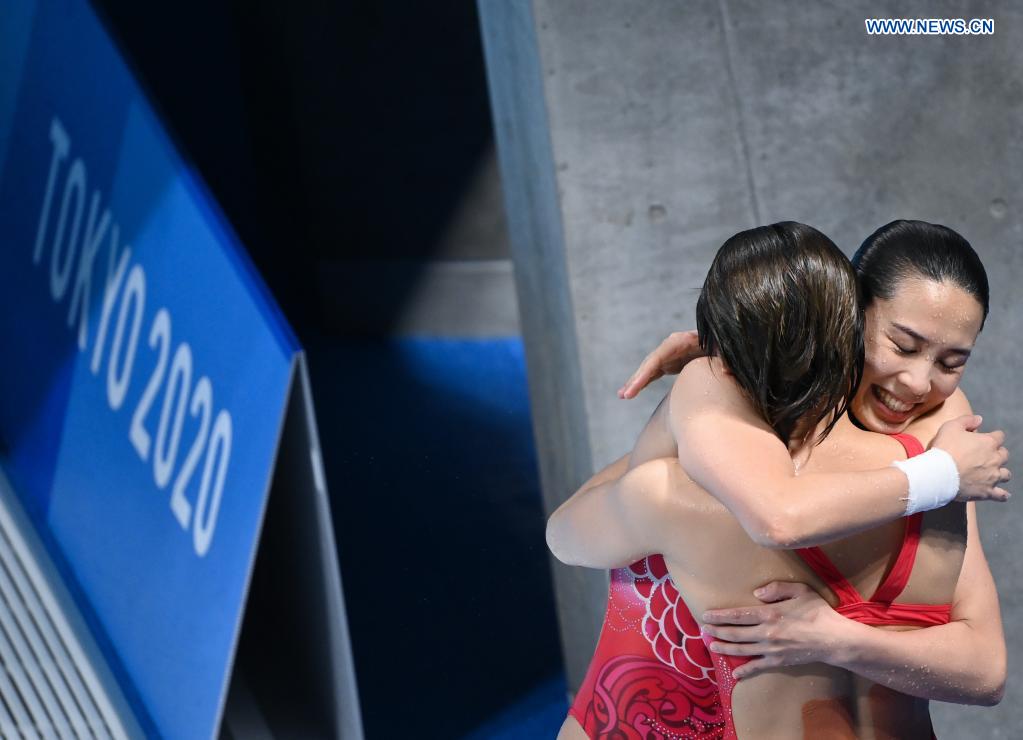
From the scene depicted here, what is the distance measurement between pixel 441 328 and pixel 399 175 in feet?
3.18

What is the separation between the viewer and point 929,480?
169cm

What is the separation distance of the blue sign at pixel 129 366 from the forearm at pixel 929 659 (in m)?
1.37

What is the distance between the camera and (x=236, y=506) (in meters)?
2.97

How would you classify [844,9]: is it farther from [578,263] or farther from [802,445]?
[802,445]

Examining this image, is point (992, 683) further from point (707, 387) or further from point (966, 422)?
point (707, 387)

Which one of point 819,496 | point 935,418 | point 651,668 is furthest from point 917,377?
point 651,668

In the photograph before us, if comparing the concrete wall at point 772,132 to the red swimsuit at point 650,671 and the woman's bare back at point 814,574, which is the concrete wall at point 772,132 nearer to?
the red swimsuit at point 650,671

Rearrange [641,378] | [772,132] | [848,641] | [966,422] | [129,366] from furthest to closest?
1. [129,366]
2. [772,132]
3. [641,378]
4. [966,422]
5. [848,641]

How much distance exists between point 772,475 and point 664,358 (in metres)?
0.66

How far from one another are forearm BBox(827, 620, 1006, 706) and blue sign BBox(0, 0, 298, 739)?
4.49 feet

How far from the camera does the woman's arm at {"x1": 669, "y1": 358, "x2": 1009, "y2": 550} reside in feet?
5.30

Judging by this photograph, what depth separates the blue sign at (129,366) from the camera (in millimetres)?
2975

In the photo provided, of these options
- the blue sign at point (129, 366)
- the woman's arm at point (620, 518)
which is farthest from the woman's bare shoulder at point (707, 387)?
the blue sign at point (129, 366)

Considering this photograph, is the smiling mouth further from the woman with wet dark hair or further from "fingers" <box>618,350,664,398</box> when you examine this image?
"fingers" <box>618,350,664,398</box>
